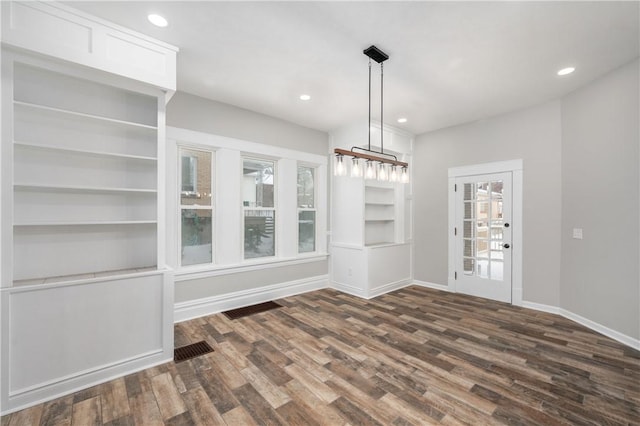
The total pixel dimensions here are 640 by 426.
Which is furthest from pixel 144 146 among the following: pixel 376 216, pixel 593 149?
pixel 593 149

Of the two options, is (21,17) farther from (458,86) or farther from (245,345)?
(458,86)

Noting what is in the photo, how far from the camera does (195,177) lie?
12.6 ft

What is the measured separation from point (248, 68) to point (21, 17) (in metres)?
1.71

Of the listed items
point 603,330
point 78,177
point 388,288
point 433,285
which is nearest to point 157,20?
point 78,177

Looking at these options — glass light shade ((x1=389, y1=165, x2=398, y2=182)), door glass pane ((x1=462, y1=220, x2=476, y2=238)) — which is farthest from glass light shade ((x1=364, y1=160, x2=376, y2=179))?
door glass pane ((x1=462, y1=220, x2=476, y2=238))

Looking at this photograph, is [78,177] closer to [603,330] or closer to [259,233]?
[259,233]

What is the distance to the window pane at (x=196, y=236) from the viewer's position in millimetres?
3758

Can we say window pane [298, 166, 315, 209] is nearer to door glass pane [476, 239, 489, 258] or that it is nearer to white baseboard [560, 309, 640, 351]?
door glass pane [476, 239, 489, 258]

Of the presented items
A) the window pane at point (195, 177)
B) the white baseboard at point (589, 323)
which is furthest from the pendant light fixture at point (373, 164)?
the white baseboard at point (589, 323)

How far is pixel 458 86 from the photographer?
3412 mm

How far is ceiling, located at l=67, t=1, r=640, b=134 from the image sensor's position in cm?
218

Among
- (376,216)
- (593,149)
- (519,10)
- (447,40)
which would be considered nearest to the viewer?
(519,10)

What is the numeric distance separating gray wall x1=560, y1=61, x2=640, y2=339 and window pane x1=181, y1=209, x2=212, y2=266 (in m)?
4.86

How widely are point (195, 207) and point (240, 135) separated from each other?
1239 millimetres
